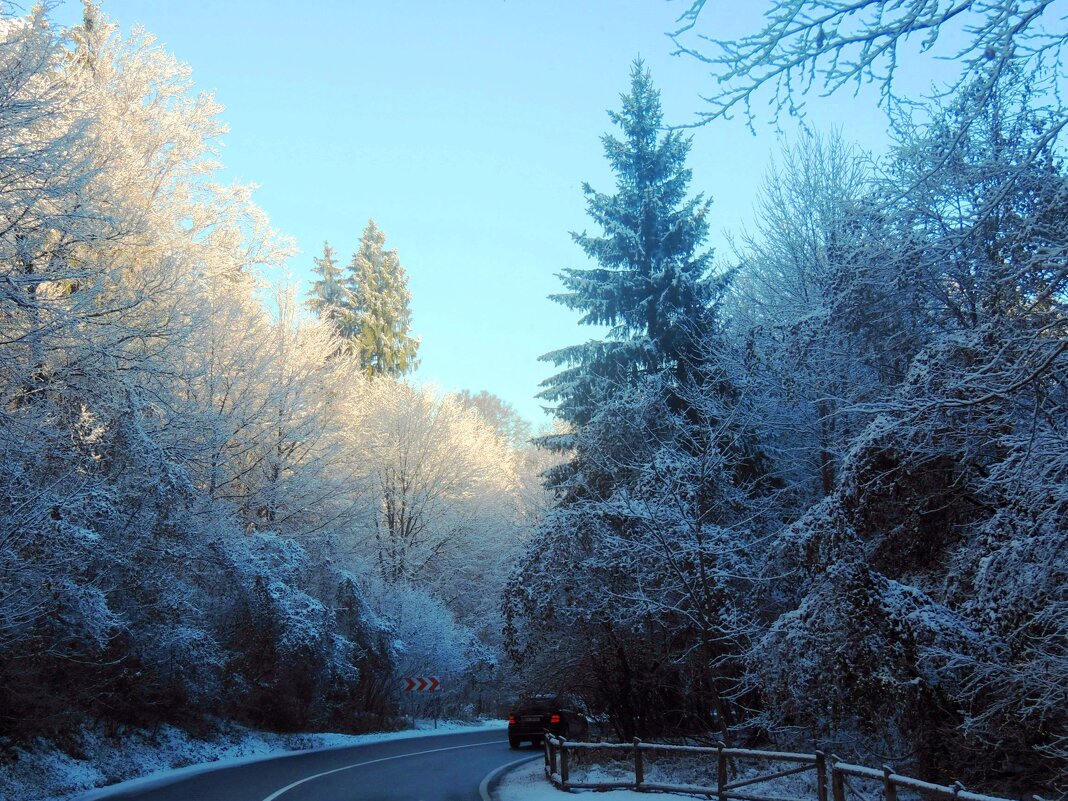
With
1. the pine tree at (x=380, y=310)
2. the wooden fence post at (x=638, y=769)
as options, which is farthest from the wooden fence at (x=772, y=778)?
the pine tree at (x=380, y=310)

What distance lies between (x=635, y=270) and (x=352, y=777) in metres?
13.2

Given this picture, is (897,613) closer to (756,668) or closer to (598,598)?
(756,668)

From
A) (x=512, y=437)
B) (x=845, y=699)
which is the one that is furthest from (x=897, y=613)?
(x=512, y=437)

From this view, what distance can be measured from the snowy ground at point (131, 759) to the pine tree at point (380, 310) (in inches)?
1058

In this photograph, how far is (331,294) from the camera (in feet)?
169

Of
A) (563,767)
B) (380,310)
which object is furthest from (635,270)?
(380,310)

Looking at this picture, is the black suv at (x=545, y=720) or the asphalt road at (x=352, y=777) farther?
the black suv at (x=545, y=720)

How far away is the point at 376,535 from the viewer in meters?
37.1

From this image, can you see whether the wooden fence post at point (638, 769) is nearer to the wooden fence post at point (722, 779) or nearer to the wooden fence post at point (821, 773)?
the wooden fence post at point (722, 779)

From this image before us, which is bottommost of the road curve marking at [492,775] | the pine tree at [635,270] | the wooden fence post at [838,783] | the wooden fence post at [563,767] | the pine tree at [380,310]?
the road curve marking at [492,775]

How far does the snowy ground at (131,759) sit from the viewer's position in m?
12.8

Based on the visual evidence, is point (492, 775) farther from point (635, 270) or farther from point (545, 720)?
point (635, 270)

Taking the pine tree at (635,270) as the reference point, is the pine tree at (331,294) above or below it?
above

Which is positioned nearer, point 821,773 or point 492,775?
point 821,773
